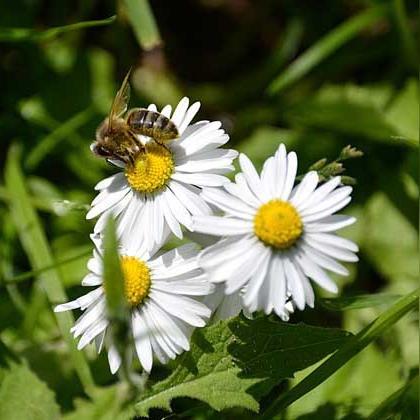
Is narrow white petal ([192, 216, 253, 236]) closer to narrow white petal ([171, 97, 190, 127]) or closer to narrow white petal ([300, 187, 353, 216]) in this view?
narrow white petal ([300, 187, 353, 216])

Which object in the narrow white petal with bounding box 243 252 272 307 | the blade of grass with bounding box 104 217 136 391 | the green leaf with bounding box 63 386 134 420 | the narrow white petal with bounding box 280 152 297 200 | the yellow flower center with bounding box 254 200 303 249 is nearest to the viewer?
the blade of grass with bounding box 104 217 136 391

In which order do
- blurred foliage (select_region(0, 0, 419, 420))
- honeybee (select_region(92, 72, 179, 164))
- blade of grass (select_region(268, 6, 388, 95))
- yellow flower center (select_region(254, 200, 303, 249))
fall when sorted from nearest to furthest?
yellow flower center (select_region(254, 200, 303, 249)) → honeybee (select_region(92, 72, 179, 164)) → blurred foliage (select_region(0, 0, 419, 420)) → blade of grass (select_region(268, 6, 388, 95))

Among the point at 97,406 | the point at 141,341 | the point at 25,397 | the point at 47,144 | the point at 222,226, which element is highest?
the point at 47,144

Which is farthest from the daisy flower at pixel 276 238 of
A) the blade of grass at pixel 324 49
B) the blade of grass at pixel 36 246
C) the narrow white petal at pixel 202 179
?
the blade of grass at pixel 324 49

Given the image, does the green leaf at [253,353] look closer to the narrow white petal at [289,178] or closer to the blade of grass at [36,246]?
the narrow white petal at [289,178]

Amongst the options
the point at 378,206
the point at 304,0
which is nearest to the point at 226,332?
the point at 378,206

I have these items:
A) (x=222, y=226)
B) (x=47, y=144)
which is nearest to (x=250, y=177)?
(x=222, y=226)

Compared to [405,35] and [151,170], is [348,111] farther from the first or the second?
[151,170]

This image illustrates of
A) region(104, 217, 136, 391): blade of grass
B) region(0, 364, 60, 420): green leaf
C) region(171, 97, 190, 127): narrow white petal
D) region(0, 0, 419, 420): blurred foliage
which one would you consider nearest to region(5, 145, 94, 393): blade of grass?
region(0, 0, 419, 420): blurred foliage
